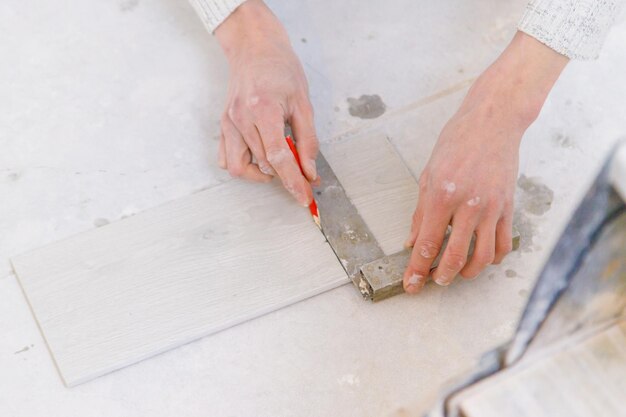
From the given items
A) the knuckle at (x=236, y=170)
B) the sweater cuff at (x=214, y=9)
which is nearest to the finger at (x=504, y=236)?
the knuckle at (x=236, y=170)

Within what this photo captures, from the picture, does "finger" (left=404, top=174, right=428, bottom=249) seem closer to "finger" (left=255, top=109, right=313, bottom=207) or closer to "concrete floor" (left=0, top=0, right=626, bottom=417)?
"concrete floor" (left=0, top=0, right=626, bottom=417)

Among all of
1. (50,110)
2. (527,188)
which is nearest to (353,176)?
(527,188)

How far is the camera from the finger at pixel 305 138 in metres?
1.50

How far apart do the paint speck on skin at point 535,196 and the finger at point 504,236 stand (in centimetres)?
19

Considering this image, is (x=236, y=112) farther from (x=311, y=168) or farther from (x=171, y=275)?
(x=171, y=275)

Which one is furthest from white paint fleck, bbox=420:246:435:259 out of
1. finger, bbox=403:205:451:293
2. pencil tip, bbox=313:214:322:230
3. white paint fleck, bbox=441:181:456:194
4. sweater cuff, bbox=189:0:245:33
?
sweater cuff, bbox=189:0:245:33

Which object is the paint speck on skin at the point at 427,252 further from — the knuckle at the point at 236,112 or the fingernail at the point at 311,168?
the knuckle at the point at 236,112

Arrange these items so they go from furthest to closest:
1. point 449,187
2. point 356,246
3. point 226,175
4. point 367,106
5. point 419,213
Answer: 1. point 367,106
2. point 226,175
3. point 356,246
4. point 419,213
5. point 449,187

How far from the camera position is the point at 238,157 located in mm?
1529

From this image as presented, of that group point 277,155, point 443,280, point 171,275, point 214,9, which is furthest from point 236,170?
point 443,280

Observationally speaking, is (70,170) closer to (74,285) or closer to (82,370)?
(74,285)

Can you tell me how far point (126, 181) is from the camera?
Answer: 1.67 metres

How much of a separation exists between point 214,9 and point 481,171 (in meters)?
0.71

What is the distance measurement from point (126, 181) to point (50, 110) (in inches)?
12.0
